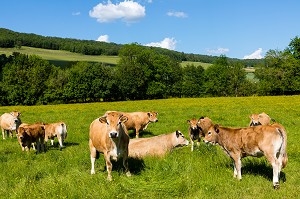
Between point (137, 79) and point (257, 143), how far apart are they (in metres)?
78.1

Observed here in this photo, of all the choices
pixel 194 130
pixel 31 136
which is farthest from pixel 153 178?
pixel 31 136

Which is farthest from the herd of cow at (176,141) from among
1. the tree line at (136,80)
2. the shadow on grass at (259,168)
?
the tree line at (136,80)

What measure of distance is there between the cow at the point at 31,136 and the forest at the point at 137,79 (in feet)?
204

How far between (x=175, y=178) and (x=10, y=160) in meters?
7.13

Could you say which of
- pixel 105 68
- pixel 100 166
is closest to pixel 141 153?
pixel 100 166

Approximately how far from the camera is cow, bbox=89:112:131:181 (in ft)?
28.5

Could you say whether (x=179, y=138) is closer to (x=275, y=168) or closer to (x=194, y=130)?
(x=194, y=130)

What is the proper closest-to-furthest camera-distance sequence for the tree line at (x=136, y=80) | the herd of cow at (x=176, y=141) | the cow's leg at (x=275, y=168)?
1. the cow's leg at (x=275, y=168)
2. the herd of cow at (x=176, y=141)
3. the tree line at (x=136, y=80)

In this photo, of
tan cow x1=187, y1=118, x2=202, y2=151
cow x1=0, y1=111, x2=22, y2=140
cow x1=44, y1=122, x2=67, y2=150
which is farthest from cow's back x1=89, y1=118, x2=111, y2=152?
cow x1=0, y1=111, x2=22, y2=140

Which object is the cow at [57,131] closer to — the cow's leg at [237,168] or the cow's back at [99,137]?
the cow's back at [99,137]

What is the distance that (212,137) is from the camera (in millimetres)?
10289

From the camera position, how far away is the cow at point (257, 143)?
8.13 metres

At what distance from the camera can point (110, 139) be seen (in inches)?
369

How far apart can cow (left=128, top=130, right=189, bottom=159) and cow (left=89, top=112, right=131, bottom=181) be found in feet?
6.14
